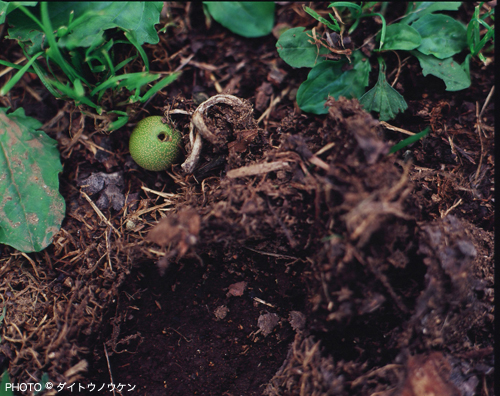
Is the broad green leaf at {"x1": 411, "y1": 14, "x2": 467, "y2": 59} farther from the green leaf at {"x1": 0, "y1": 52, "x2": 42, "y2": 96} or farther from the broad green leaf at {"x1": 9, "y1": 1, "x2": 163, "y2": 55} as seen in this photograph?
the green leaf at {"x1": 0, "y1": 52, "x2": 42, "y2": 96}

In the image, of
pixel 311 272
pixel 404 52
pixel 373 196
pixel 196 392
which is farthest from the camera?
pixel 404 52

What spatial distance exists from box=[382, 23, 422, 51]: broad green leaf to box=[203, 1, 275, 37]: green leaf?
0.74m

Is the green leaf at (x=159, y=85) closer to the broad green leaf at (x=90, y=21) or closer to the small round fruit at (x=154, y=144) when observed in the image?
the small round fruit at (x=154, y=144)

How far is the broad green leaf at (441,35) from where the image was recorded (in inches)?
84.7

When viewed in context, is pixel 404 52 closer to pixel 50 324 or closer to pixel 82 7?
pixel 82 7

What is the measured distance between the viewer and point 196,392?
193cm

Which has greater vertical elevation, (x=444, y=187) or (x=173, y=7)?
(x=173, y=7)

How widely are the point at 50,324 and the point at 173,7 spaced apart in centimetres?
208

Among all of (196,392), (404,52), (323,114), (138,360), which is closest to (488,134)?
(404,52)

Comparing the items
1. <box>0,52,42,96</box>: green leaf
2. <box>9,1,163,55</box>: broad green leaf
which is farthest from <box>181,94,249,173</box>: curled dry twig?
<box>0,52,42,96</box>: green leaf

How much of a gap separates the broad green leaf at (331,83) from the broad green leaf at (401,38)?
0.57 feet

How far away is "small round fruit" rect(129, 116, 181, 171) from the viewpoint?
199 cm

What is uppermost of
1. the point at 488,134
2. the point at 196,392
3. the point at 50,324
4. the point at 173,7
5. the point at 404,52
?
the point at 173,7

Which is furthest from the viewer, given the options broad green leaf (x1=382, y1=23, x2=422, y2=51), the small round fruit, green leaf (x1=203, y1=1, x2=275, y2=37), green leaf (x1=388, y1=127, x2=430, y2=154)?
green leaf (x1=203, y1=1, x2=275, y2=37)
